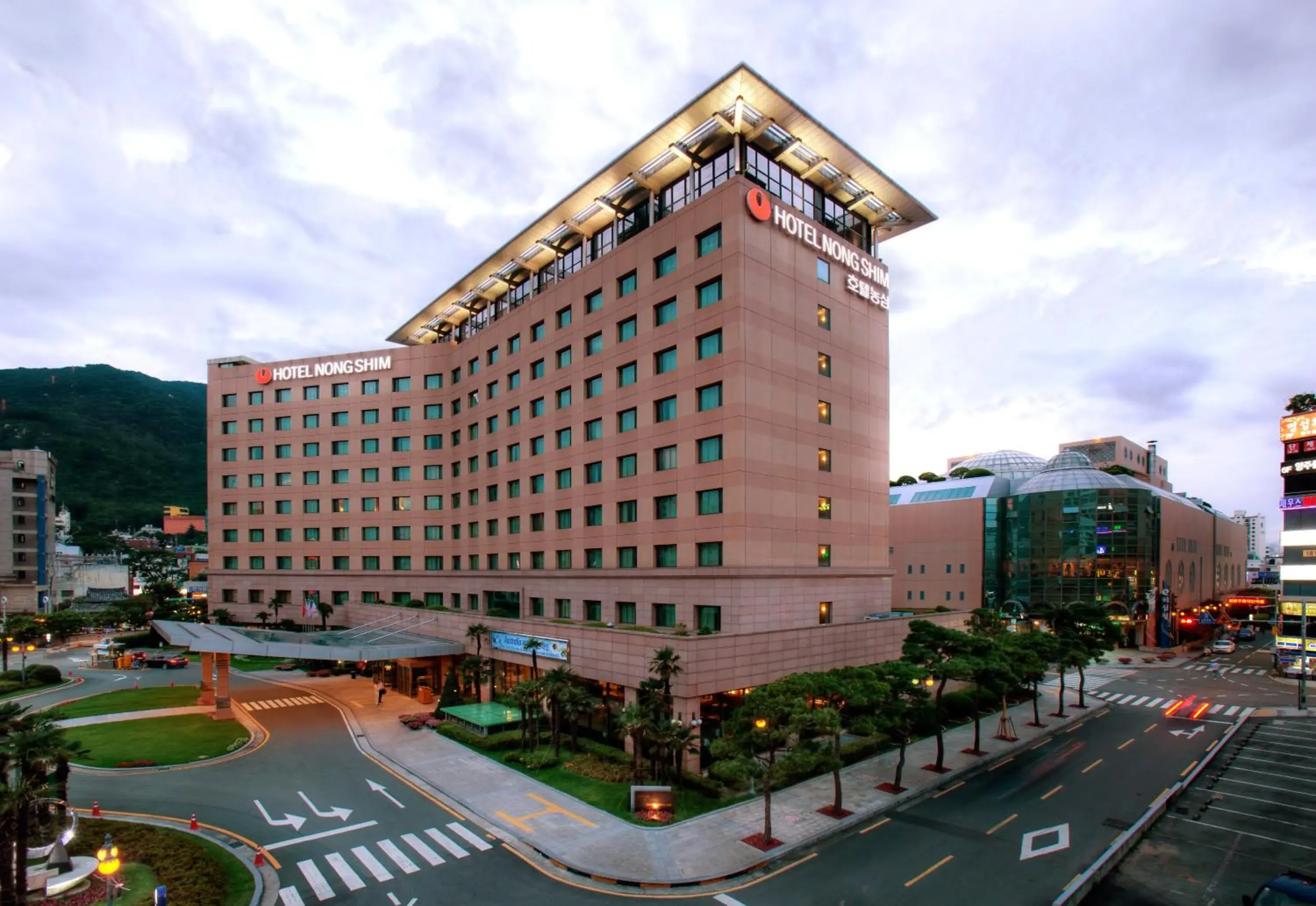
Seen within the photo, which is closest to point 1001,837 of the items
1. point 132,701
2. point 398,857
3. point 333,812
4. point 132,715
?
point 398,857

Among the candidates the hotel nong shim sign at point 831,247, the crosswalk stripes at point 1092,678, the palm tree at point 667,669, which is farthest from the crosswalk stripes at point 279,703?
the crosswalk stripes at point 1092,678

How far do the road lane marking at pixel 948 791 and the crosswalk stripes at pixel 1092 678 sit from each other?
36034mm

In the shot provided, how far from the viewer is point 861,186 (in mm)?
58219

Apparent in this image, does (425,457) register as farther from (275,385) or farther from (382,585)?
(275,385)

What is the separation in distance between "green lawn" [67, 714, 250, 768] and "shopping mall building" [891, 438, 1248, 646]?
9883cm

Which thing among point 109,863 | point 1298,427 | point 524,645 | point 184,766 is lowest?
point 184,766

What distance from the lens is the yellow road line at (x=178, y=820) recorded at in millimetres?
30703

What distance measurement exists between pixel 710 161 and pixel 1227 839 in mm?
52073

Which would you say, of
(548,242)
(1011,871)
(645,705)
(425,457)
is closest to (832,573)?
(645,705)

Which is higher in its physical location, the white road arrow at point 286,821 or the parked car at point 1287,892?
the parked car at point 1287,892

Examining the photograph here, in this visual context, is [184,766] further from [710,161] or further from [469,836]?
[710,161]

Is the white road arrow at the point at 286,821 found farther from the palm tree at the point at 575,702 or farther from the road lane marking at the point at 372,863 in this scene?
the palm tree at the point at 575,702

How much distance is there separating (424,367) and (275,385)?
24663 millimetres

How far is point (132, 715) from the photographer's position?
187ft
